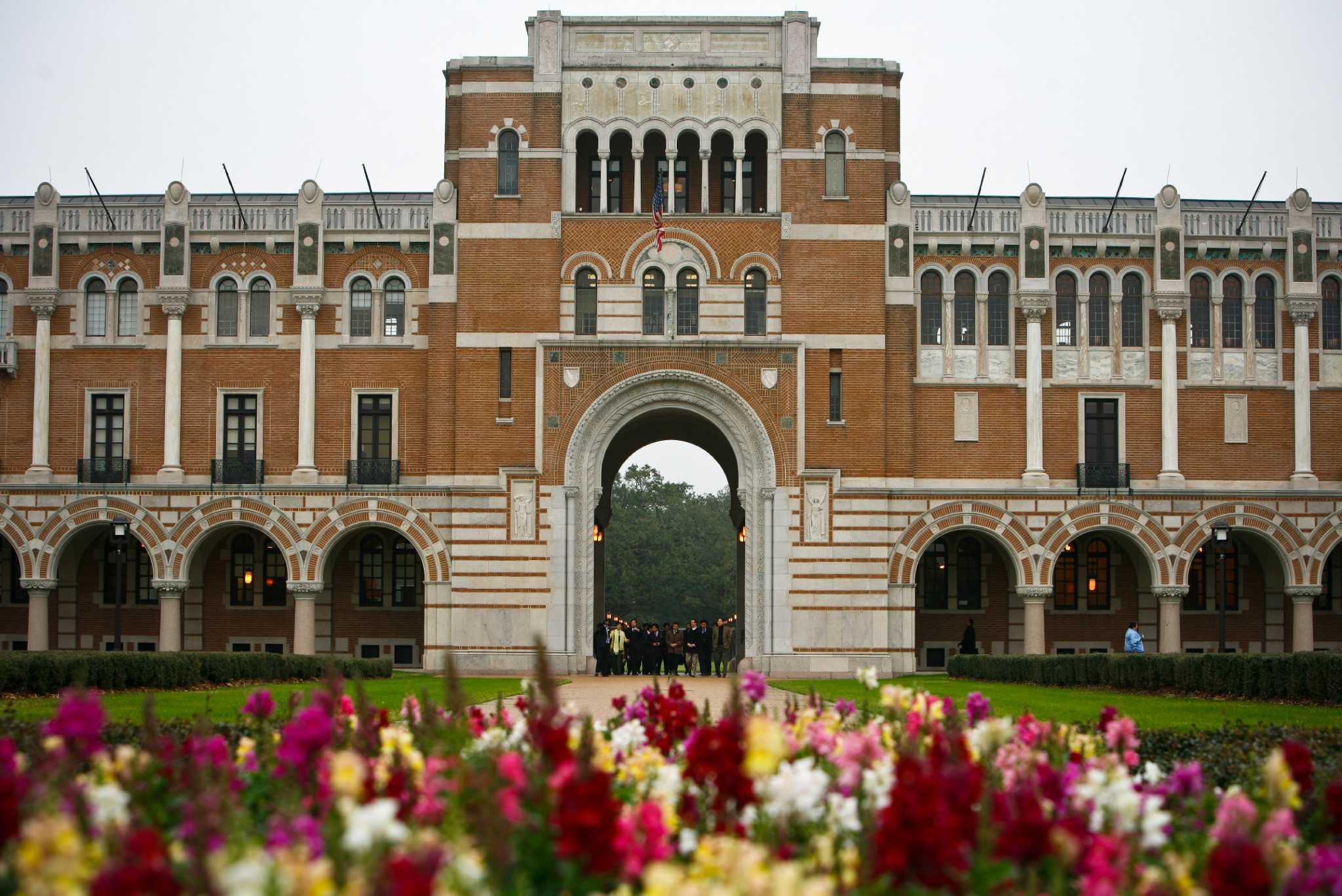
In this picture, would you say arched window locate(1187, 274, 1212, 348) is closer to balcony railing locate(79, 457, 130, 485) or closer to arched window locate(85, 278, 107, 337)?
balcony railing locate(79, 457, 130, 485)

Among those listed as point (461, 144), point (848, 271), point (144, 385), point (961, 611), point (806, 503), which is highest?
point (461, 144)

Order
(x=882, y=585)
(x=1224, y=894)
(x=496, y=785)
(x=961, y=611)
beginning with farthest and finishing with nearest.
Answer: (x=961, y=611), (x=882, y=585), (x=496, y=785), (x=1224, y=894)

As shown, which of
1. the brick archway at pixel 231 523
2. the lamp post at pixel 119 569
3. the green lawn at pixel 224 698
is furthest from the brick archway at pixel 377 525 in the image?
the green lawn at pixel 224 698

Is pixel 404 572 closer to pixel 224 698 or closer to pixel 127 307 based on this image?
pixel 127 307

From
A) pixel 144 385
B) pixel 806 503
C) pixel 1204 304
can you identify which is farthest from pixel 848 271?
pixel 144 385

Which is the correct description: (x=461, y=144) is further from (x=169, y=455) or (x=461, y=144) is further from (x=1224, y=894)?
(x=1224, y=894)

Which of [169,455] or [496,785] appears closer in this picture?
[496,785]

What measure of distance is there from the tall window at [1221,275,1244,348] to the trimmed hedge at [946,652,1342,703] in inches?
467

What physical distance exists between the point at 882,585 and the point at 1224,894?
3265 centimetres

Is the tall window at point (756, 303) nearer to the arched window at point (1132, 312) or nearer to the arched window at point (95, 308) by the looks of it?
the arched window at point (1132, 312)

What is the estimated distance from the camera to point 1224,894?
5586 millimetres

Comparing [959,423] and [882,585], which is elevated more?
[959,423]

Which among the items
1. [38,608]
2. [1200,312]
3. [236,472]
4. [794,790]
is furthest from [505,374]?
[794,790]

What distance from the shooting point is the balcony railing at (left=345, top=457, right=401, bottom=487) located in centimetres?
3900
